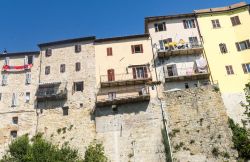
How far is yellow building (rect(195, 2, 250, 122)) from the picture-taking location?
42.6m

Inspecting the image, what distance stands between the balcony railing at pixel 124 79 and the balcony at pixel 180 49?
13.1ft

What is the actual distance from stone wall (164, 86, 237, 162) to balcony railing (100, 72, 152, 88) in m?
4.08

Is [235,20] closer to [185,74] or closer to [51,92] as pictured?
[185,74]

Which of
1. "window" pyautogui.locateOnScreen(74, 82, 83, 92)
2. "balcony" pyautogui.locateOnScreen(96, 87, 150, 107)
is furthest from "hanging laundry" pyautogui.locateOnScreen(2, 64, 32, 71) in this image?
"balcony" pyautogui.locateOnScreen(96, 87, 150, 107)

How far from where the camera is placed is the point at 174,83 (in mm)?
44500

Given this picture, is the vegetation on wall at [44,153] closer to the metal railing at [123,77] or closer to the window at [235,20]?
the metal railing at [123,77]

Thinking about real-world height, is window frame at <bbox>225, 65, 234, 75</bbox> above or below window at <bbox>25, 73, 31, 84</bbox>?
below

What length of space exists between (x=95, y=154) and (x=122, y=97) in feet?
29.7

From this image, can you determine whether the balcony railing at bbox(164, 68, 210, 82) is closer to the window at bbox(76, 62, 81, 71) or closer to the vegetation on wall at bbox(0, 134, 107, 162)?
the window at bbox(76, 62, 81, 71)

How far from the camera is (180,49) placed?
45.8 m

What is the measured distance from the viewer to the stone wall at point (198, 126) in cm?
3797

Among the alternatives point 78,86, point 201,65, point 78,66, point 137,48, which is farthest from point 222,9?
point 78,86

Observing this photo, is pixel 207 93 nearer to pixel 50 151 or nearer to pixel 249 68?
pixel 249 68

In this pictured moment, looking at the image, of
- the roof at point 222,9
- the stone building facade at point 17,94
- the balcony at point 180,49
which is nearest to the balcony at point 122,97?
the balcony at point 180,49
